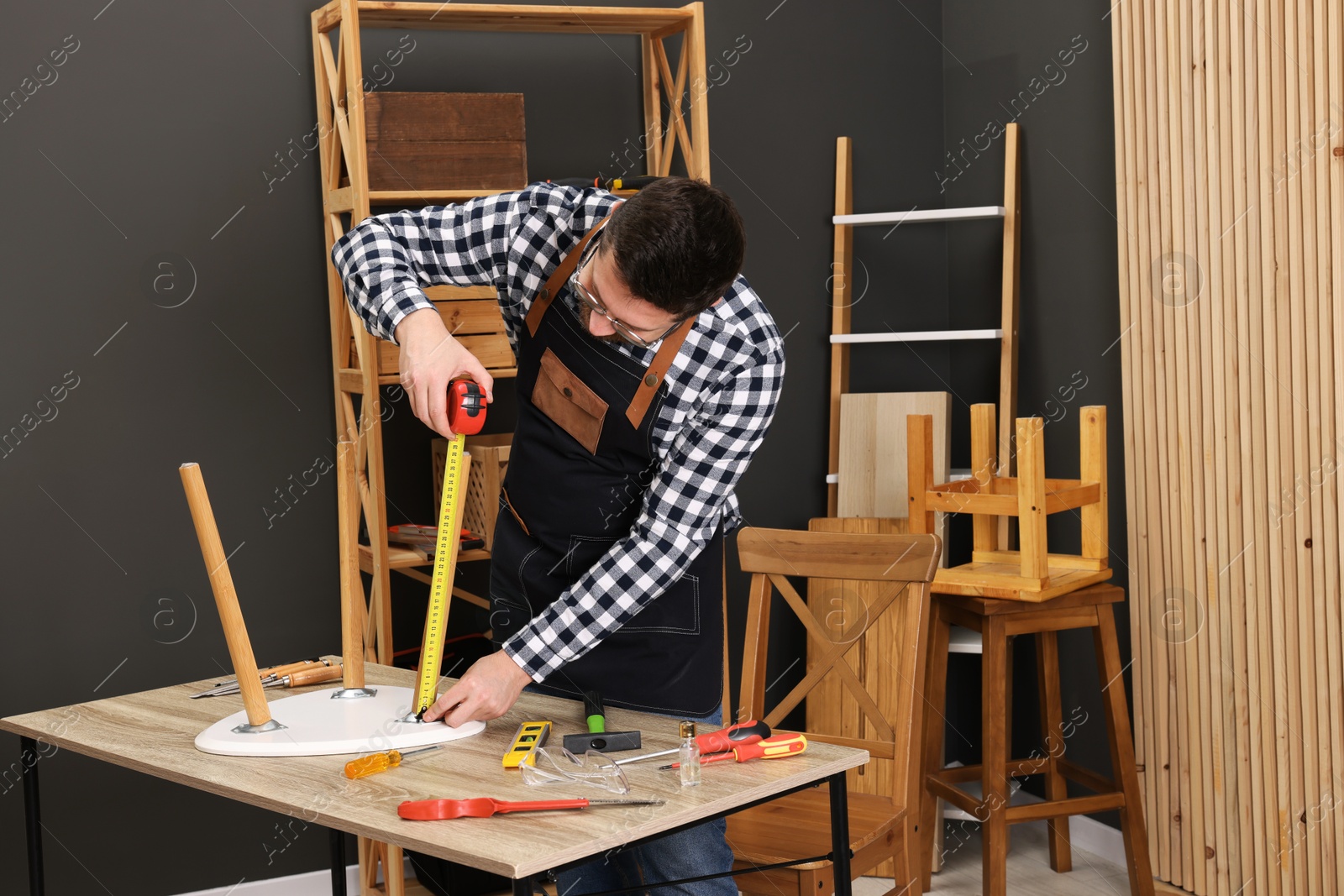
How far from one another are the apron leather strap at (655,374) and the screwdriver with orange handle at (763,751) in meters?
0.61

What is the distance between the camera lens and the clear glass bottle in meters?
1.48

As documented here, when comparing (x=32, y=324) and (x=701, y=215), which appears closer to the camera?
(x=701, y=215)

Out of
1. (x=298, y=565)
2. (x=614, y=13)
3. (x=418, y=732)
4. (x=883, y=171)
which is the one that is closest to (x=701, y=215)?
(x=418, y=732)

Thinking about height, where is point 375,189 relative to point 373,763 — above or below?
above

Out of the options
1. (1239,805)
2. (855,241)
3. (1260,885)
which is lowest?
A: (1260,885)

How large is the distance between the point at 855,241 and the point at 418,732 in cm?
271

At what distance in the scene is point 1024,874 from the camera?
3344 mm

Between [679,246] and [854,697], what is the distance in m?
1.30

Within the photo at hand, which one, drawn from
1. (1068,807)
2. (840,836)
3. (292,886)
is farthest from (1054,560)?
(292,886)

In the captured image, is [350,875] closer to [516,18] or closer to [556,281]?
[556,281]

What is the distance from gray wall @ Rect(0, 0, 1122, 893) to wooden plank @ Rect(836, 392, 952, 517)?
12.6 inches

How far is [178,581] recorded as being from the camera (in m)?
3.06

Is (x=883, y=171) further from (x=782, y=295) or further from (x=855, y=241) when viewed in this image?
(x=782, y=295)

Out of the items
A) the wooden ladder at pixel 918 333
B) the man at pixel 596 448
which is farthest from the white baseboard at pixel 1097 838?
the man at pixel 596 448
